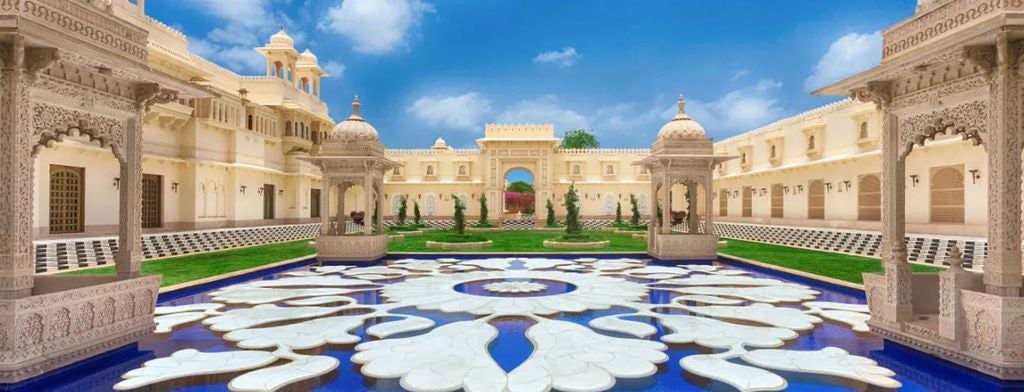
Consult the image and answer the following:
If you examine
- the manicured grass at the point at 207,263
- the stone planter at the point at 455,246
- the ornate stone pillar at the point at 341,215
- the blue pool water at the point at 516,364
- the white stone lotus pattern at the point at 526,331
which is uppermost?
the ornate stone pillar at the point at 341,215

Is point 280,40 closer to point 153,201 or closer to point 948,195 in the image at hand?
point 153,201

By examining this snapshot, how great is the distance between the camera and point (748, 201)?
78.2 ft

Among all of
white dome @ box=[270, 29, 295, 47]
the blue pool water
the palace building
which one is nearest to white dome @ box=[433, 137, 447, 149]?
the palace building

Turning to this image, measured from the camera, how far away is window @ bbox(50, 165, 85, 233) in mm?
12414

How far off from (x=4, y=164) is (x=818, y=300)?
8.04 meters

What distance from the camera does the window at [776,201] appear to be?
2103 centimetres

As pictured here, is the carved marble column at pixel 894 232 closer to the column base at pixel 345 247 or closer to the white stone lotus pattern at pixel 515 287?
the white stone lotus pattern at pixel 515 287

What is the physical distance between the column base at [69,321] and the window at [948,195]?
1664cm

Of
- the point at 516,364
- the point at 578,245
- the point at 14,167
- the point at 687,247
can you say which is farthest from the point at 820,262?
the point at 14,167

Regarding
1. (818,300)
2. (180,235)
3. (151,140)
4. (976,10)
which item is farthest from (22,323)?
(151,140)

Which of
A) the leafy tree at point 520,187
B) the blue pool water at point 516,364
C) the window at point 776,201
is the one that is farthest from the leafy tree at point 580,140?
the blue pool water at point 516,364

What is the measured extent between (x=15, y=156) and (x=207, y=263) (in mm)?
7074

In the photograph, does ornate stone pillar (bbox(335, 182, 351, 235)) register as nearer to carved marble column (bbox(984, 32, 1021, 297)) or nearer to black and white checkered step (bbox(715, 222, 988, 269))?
carved marble column (bbox(984, 32, 1021, 297))

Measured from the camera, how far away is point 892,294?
443 cm
